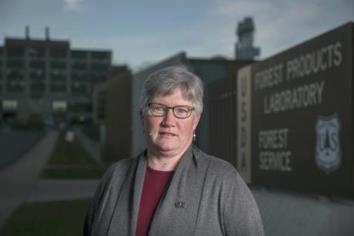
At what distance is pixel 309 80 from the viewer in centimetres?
785

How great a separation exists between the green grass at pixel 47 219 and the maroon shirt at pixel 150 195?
7.09 m

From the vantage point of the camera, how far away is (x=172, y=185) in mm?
2672

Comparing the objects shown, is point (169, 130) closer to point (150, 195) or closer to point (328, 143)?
point (150, 195)

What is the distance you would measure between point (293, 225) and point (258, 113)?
11.2ft

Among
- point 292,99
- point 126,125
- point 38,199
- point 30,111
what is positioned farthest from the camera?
point 30,111

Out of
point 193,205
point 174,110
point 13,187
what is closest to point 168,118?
point 174,110

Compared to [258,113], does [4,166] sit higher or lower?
lower

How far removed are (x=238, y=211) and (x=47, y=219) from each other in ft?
30.5

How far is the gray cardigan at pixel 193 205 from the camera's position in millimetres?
2580

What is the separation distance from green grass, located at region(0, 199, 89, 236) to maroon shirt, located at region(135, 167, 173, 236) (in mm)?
7090

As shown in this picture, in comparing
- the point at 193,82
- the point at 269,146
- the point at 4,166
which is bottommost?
the point at 4,166

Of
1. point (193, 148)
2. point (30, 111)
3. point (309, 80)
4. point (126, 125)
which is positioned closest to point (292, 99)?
point (309, 80)

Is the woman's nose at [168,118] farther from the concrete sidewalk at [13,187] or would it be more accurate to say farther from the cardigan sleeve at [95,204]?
the concrete sidewalk at [13,187]

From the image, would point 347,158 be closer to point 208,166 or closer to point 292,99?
point 292,99
